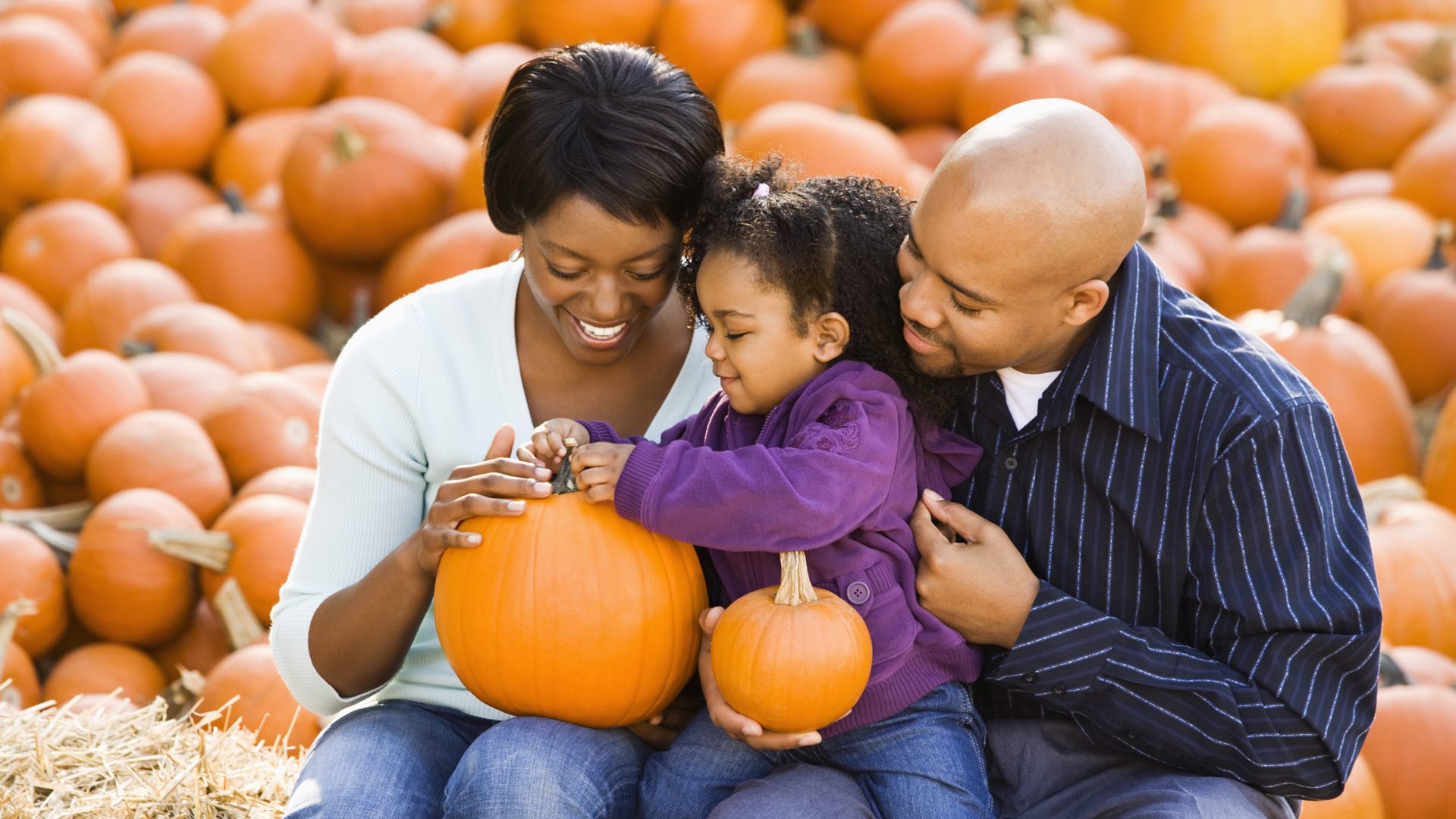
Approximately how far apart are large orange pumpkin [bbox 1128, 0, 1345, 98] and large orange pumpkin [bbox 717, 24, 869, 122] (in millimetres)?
1902

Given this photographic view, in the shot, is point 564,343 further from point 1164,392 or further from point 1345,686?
point 1345,686

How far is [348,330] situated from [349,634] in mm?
3280

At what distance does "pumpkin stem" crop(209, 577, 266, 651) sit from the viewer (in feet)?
13.0

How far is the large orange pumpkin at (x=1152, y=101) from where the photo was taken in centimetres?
638

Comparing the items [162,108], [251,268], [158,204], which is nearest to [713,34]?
[251,268]

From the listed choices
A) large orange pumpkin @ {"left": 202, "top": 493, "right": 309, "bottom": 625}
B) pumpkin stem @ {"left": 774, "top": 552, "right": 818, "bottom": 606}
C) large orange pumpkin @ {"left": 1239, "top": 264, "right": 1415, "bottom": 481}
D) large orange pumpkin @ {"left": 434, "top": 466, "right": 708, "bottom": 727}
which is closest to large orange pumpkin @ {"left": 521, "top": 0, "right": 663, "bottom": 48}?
large orange pumpkin @ {"left": 202, "top": 493, "right": 309, "bottom": 625}

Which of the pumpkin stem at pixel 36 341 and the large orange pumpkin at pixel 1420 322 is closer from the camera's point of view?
the pumpkin stem at pixel 36 341

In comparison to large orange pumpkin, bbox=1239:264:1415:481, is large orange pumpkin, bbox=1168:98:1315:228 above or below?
above

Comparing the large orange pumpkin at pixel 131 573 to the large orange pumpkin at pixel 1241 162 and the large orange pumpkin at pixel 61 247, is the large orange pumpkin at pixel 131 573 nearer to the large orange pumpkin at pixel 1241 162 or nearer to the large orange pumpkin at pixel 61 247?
the large orange pumpkin at pixel 61 247

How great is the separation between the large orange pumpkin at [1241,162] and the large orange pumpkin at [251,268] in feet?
13.3

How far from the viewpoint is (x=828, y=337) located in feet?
8.34

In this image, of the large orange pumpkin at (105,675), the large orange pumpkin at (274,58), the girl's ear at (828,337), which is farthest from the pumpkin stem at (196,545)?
the large orange pumpkin at (274,58)

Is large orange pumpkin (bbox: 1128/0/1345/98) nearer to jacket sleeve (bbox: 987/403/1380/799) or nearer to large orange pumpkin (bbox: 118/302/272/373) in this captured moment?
large orange pumpkin (bbox: 118/302/272/373)

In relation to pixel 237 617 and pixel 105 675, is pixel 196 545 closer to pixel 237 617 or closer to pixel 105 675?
pixel 237 617
